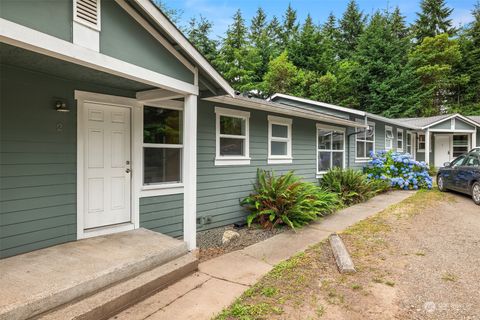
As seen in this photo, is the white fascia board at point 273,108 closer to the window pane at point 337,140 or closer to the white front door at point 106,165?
the window pane at point 337,140

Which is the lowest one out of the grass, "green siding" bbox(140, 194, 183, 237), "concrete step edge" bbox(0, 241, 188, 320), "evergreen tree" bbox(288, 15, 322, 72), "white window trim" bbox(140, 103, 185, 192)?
the grass

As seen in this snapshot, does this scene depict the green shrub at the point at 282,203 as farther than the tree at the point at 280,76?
No

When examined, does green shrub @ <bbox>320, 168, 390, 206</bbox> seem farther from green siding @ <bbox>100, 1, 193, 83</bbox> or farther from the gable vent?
the gable vent

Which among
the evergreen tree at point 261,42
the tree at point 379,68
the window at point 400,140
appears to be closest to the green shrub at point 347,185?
the window at point 400,140

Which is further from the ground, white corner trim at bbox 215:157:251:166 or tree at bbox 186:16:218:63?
tree at bbox 186:16:218:63

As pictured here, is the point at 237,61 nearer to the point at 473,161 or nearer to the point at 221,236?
the point at 473,161

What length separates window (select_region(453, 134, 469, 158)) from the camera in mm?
17672

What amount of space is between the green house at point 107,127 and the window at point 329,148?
391 centimetres

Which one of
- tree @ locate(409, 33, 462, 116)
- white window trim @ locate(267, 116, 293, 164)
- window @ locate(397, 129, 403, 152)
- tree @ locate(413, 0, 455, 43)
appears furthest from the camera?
tree @ locate(413, 0, 455, 43)

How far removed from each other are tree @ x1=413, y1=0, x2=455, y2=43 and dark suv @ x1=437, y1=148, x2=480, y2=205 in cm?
2336

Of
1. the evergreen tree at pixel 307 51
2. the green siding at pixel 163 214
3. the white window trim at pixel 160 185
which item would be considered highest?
the evergreen tree at pixel 307 51

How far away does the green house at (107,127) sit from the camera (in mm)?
2979

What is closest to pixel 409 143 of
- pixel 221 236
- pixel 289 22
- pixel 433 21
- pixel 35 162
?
pixel 221 236

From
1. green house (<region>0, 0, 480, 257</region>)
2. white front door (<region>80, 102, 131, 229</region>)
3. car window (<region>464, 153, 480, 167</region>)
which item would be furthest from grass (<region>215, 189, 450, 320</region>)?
car window (<region>464, 153, 480, 167</region>)
